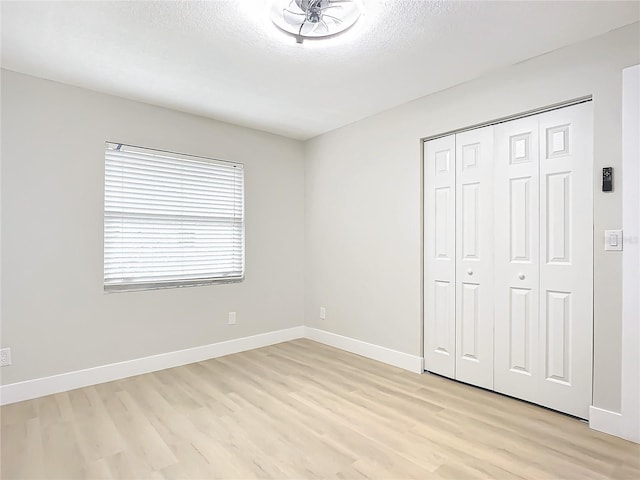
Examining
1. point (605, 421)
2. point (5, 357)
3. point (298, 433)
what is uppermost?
point (5, 357)

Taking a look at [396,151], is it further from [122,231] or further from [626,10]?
[122,231]

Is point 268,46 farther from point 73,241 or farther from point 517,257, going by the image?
point 517,257

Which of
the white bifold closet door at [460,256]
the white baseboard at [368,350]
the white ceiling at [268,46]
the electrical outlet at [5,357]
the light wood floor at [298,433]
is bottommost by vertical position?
the light wood floor at [298,433]

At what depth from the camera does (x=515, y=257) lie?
9.20ft

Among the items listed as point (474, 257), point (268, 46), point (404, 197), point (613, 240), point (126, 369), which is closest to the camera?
point (613, 240)

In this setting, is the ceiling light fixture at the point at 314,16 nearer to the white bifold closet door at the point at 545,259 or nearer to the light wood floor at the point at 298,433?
the white bifold closet door at the point at 545,259

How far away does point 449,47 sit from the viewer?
2506mm

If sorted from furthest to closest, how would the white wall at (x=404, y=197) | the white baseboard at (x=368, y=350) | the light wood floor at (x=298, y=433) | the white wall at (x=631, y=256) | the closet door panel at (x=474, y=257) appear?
the white baseboard at (x=368, y=350) < the closet door panel at (x=474, y=257) < the white wall at (x=404, y=197) < the white wall at (x=631, y=256) < the light wood floor at (x=298, y=433)

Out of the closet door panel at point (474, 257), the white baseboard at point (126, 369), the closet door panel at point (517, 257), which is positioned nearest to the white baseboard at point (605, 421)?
the closet door panel at point (517, 257)

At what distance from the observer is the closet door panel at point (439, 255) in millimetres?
3221

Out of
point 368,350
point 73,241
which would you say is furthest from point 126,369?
point 368,350

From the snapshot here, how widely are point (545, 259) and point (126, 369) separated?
3.58m

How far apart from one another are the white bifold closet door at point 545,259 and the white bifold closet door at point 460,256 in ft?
0.33

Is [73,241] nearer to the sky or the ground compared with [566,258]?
nearer to the sky
